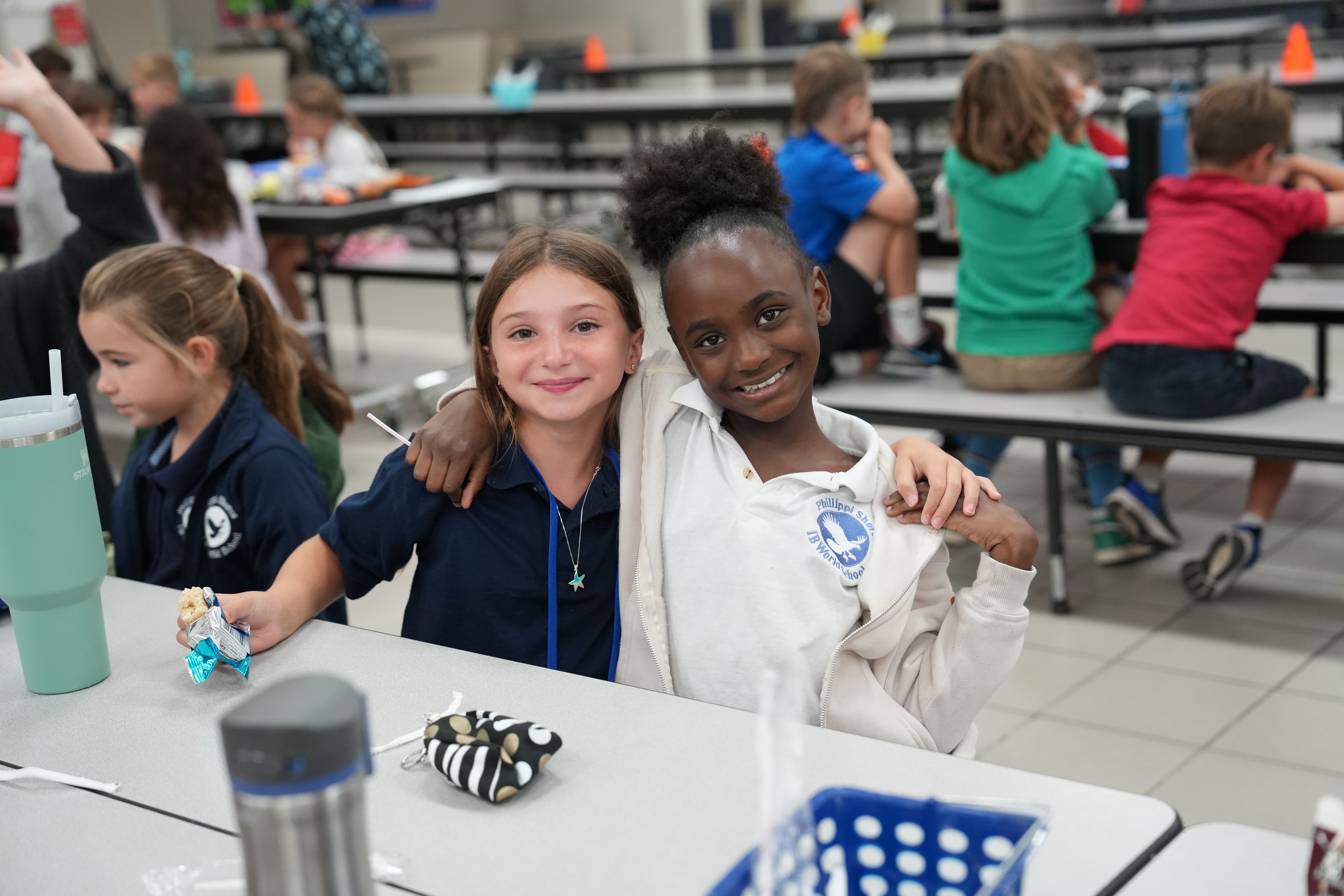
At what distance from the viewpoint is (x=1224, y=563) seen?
2.89m

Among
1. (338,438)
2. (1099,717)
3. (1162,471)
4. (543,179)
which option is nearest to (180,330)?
(338,438)

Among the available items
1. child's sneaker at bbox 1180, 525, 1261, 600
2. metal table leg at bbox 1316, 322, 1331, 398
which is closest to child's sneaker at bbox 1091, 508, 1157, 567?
child's sneaker at bbox 1180, 525, 1261, 600

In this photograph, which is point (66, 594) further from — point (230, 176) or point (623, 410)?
point (230, 176)

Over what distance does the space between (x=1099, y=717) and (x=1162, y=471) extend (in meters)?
0.88

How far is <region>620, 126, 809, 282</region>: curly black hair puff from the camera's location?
1.43 metres

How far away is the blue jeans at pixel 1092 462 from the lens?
3227 mm

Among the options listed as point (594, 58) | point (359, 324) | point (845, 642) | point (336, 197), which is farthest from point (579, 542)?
point (594, 58)

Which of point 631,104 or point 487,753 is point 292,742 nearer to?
point 487,753

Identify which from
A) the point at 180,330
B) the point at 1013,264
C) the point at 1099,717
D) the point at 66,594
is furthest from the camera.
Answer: the point at 1013,264

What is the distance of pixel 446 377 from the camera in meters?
4.76

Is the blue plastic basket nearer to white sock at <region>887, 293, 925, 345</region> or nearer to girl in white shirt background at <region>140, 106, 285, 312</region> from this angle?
white sock at <region>887, 293, 925, 345</region>

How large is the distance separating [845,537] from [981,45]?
7.63 metres

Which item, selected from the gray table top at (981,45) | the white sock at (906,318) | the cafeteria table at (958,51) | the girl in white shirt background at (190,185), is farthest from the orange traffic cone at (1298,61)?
the girl in white shirt background at (190,185)

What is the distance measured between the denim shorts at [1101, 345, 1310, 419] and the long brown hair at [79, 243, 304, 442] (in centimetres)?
176
